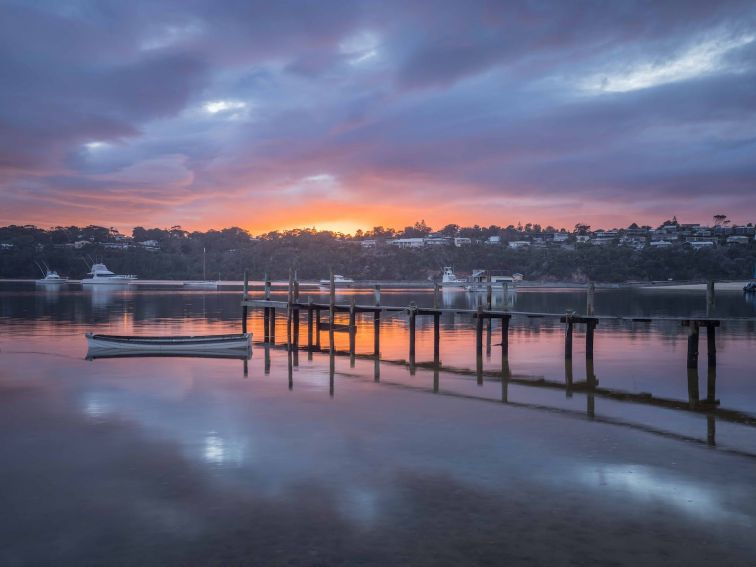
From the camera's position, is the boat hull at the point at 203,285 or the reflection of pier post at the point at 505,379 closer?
the reflection of pier post at the point at 505,379

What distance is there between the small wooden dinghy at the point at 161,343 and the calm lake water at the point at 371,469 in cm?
526

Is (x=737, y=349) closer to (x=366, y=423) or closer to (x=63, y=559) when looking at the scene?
(x=366, y=423)

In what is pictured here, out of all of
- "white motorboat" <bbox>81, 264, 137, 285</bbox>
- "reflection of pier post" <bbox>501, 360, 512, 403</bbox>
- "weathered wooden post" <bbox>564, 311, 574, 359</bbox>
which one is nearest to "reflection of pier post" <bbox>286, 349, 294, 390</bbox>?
"reflection of pier post" <bbox>501, 360, 512, 403</bbox>

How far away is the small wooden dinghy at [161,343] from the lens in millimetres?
31812

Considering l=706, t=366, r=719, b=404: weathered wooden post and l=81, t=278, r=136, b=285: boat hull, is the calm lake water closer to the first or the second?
l=706, t=366, r=719, b=404: weathered wooden post

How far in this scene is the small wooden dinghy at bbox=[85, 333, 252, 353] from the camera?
3181 centimetres

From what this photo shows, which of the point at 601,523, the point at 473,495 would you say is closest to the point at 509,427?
the point at 473,495

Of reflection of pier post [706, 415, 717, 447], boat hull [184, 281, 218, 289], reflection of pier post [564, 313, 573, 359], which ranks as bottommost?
boat hull [184, 281, 218, 289]

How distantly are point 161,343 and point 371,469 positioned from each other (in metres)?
21.5

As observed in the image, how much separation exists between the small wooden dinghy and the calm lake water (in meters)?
5.26

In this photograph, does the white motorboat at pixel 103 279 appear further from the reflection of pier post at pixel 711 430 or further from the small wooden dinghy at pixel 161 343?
the reflection of pier post at pixel 711 430

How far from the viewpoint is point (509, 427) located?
1656 centimetres

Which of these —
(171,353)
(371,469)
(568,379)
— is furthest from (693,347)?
(171,353)

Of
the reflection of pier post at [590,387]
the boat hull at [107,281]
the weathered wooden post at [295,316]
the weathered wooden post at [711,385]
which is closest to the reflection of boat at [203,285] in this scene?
the boat hull at [107,281]
